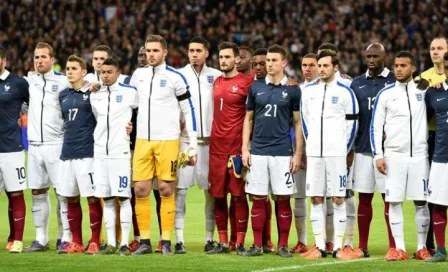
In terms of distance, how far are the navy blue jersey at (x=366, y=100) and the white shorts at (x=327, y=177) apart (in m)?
0.40

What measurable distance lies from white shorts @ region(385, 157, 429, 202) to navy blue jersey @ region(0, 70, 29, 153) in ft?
13.8

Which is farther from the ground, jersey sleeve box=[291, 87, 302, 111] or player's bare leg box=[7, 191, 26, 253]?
jersey sleeve box=[291, 87, 302, 111]

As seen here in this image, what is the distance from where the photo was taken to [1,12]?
104 feet

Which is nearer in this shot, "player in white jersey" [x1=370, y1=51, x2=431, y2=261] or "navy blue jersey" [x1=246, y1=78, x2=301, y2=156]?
"player in white jersey" [x1=370, y1=51, x2=431, y2=261]

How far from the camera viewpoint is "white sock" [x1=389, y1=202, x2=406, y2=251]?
1128 centimetres

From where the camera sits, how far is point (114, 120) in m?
11.8

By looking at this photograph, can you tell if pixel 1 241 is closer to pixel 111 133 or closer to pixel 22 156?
pixel 22 156

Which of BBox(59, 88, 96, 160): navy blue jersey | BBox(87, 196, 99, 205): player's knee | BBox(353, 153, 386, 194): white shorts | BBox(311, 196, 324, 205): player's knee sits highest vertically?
BBox(59, 88, 96, 160): navy blue jersey

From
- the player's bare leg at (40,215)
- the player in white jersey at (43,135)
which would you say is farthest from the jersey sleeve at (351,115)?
the player's bare leg at (40,215)

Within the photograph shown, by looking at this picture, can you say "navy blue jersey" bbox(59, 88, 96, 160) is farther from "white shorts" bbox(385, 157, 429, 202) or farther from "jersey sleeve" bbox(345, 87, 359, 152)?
"white shorts" bbox(385, 157, 429, 202)

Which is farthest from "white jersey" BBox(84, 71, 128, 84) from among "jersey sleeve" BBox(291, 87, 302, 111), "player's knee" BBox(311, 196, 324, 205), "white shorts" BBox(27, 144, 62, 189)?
"player's knee" BBox(311, 196, 324, 205)

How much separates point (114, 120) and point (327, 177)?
2395mm

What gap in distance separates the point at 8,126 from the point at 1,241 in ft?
5.91

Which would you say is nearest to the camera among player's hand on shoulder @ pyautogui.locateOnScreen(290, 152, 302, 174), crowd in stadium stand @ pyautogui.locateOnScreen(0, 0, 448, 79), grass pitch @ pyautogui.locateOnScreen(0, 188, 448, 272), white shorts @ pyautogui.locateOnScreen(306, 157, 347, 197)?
grass pitch @ pyautogui.locateOnScreen(0, 188, 448, 272)
